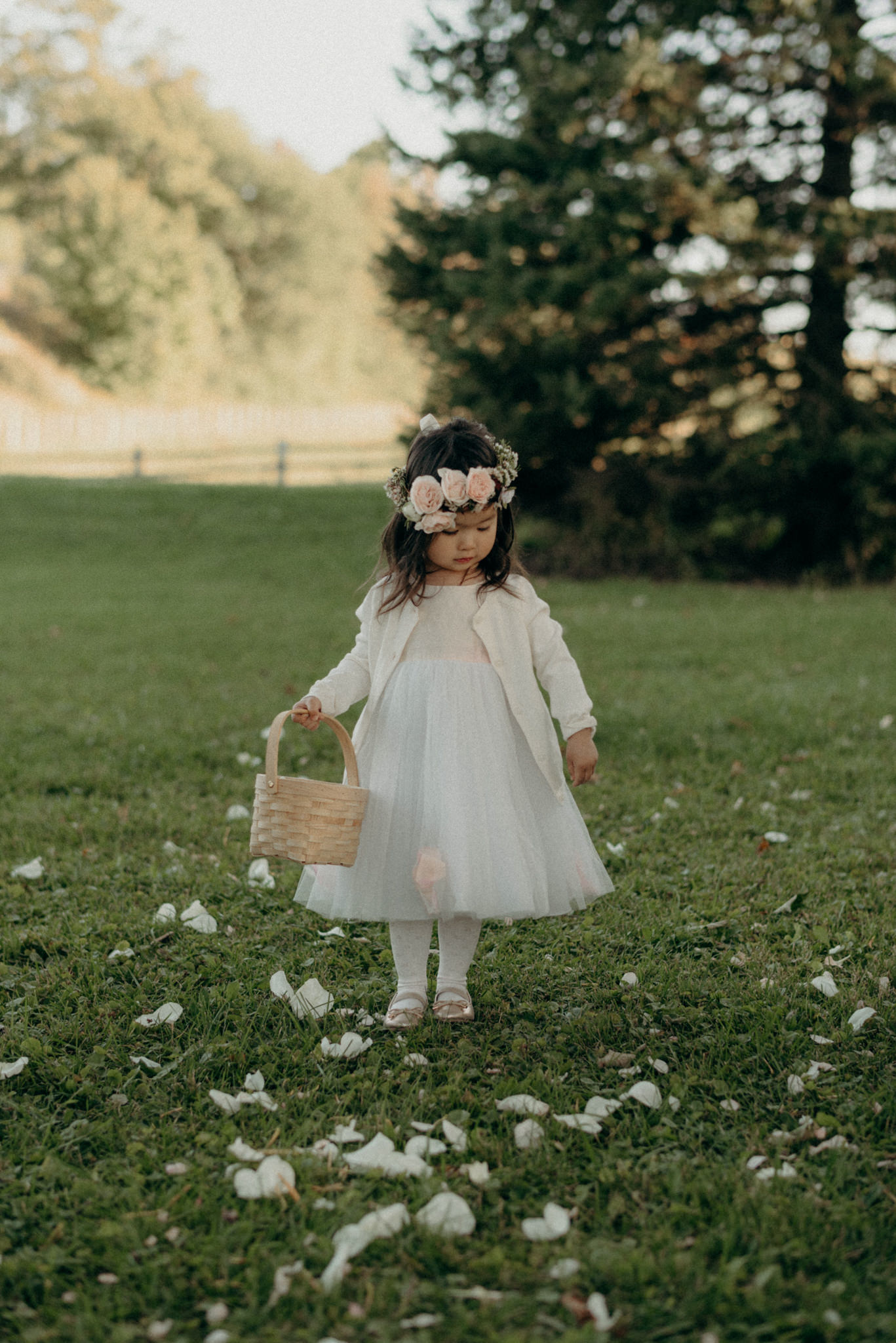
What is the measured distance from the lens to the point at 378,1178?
2373mm

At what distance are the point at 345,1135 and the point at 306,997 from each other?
28.8 inches

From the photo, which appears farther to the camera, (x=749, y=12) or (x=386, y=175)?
(x=386, y=175)

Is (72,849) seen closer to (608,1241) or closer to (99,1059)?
(99,1059)

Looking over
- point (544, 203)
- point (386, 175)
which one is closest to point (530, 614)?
point (544, 203)

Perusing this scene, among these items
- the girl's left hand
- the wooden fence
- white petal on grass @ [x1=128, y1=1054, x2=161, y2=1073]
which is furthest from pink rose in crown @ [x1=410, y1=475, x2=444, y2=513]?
the wooden fence

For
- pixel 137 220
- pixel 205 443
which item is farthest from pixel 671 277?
pixel 137 220

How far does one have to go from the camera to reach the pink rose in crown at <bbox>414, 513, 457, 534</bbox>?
302 centimetres

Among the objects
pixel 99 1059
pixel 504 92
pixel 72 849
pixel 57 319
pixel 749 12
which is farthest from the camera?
pixel 57 319

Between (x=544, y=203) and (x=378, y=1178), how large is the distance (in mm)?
11609

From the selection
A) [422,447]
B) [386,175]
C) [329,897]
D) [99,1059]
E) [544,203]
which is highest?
[386,175]

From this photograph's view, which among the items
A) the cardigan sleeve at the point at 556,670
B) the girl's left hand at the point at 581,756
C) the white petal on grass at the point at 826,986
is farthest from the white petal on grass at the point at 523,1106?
the white petal on grass at the point at 826,986

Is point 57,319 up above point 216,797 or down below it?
above

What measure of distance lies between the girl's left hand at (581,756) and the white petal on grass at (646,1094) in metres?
0.74

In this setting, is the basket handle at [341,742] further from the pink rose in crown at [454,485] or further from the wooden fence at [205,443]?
the wooden fence at [205,443]
